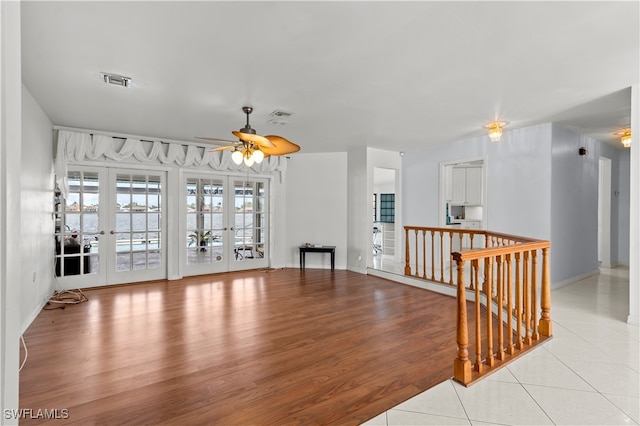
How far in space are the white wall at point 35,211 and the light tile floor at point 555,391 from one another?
3776mm

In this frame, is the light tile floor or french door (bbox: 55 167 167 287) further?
french door (bbox: 55 167 167 287)

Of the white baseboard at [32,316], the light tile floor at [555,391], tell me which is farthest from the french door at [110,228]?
the light tile floor at [555,391]

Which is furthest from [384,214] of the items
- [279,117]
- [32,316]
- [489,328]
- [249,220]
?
[32,316]

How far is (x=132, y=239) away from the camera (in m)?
5.41

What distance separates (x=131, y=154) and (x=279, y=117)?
2845 mm

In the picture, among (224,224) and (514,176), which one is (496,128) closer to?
(514,176)

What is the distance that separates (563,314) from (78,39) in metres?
5.43

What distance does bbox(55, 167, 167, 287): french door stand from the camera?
193 inches

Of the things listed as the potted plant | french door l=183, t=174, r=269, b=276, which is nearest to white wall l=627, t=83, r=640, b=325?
french door l=183, t=174, r=269, b=276

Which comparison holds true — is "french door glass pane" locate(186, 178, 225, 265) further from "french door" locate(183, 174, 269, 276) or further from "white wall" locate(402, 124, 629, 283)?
"white wall" locate(402, 124, 629, 283)

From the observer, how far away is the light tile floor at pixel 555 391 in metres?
Result: 1.89

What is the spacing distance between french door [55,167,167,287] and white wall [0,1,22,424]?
15.8ft

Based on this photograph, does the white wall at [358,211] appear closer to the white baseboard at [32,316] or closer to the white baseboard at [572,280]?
the white baseboard at [572,280]

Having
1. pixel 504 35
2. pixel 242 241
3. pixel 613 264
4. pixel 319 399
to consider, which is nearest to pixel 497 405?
pixel 319 399
